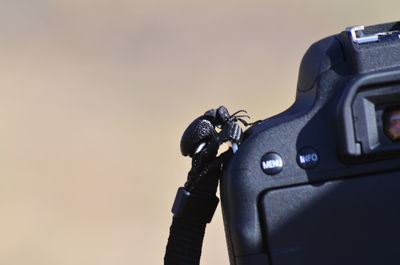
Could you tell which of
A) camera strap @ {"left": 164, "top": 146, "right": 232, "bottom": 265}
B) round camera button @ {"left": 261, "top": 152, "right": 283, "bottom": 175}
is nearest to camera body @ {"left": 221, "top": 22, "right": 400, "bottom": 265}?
round camera button @ {"left": 261, "top": 152, "right": 283, "bottom": 175}

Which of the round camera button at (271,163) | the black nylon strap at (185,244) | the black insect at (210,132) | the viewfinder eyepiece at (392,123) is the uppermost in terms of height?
the black insect at (210,132)

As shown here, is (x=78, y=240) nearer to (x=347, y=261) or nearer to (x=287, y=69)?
(x=287, y=69)

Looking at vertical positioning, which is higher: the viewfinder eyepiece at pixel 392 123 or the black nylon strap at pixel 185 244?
the viewfinder eyepiece at pixel 392 123

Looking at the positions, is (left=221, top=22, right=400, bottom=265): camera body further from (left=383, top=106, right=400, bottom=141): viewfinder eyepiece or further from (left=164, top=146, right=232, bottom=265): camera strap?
(left=164, top=146, right=232, bottom=265): camera strap

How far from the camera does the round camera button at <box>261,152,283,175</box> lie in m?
2.38

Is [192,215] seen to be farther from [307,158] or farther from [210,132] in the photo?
[307,158]

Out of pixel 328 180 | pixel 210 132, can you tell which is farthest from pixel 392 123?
pixel 210 132

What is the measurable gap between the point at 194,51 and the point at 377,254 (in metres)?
10.6

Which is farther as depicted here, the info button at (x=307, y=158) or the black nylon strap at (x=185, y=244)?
the black nylon strap at (x=185, y=244)

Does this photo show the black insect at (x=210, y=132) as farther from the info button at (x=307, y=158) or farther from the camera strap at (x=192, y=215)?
the info button at (x=307, y=158)

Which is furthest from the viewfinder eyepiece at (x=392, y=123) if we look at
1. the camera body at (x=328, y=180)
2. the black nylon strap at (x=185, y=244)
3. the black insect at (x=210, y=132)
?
the black nylon strap at (x=185, y=244)

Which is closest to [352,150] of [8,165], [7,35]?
[8,165]

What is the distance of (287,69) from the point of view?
1189 cm

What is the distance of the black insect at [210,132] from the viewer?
2.47 meters
